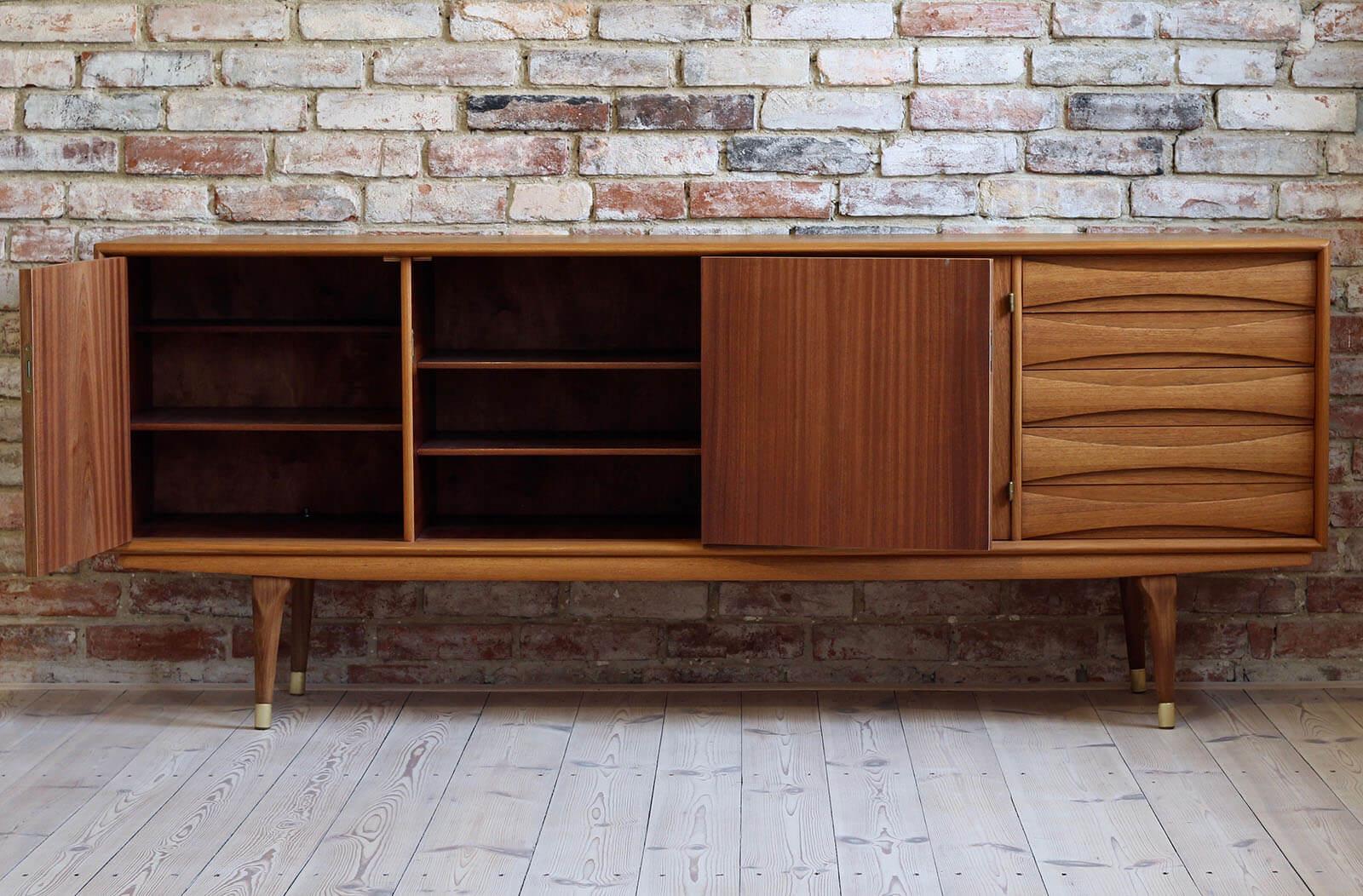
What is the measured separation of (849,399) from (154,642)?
1.54 m

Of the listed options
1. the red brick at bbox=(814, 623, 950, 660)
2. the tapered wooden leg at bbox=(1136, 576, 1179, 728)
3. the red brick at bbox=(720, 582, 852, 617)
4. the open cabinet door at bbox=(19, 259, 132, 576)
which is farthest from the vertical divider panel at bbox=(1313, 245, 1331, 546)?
the open cabinet door at bbox=(19, 259, 132, 576)

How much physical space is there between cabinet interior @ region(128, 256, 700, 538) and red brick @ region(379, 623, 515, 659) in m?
0.25

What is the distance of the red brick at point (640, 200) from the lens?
2785mm

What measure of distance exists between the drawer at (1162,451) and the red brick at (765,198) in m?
0.67

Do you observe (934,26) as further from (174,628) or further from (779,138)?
(174,628)

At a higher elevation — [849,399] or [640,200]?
[640,200]

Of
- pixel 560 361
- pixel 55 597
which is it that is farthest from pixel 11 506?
pixel 560 361

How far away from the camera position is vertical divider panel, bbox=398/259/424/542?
2451mm

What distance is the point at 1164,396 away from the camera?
241 centimetres

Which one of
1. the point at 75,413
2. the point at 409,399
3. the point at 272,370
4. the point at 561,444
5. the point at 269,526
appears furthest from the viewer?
the point at 272,370

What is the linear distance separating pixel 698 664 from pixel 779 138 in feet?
3.52

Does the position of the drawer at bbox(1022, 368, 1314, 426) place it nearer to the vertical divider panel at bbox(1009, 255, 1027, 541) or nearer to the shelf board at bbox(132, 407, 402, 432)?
the vertical divider panel at bbox(1009, 255, 1027, 541)

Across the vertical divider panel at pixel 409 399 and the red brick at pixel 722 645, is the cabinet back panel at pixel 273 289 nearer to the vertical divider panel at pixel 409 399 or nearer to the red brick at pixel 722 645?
the vertical divider panel at pixel 409 399

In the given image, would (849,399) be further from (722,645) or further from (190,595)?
(190,595)
